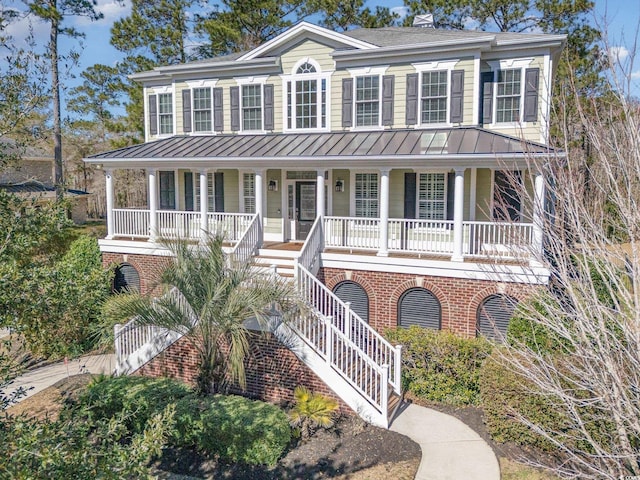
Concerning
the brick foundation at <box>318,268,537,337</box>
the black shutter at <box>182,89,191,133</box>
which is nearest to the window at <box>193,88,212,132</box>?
the black shutter at <box>182,89,191,133</box>

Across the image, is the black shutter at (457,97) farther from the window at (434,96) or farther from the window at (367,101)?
the window at (367,101)

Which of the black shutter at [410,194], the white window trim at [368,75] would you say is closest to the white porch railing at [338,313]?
the black shutter at [410,194]

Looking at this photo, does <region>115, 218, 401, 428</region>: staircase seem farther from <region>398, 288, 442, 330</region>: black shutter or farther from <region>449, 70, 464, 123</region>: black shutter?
<region>449, 70, 464, 123</region>: black shutter

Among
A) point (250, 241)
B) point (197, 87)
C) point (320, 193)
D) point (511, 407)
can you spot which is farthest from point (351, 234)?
point (197, 87)

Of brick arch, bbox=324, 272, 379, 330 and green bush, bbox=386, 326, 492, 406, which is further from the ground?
brick arch, bbox=324, 272, 379, 330

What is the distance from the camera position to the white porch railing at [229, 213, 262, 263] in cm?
1303

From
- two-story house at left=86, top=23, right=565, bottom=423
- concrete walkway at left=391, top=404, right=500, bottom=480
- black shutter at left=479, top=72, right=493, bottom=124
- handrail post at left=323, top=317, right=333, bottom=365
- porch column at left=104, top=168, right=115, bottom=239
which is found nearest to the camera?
concrete walkway at left=391, top=404, right=500, bottom=480

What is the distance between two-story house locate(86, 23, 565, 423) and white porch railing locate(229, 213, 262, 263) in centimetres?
7

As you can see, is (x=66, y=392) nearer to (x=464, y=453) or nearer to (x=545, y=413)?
(x=464, y=453)

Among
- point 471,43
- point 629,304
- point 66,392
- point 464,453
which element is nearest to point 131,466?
point 629,304

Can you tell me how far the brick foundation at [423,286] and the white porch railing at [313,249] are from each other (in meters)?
0.50

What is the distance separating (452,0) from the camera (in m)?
26.4

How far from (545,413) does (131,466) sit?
6.35 m

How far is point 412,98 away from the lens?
14836 mm
